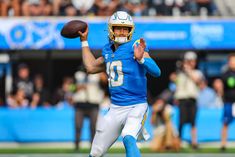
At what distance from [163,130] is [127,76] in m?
6.46

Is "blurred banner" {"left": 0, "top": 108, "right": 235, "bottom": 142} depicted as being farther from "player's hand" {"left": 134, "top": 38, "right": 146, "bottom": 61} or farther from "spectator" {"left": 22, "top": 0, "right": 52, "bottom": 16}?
"player's hand" {"left": 134, "top": 38, "right": 146, "bottom": 61}

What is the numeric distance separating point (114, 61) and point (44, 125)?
8069 mm

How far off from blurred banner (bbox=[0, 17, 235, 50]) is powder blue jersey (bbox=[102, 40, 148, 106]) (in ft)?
31.4

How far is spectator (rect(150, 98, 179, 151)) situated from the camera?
1378 centimetres

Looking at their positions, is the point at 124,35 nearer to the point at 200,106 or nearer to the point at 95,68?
the point at 95,68

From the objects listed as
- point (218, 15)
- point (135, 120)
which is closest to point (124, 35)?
point (135, 120)

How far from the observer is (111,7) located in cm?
1856

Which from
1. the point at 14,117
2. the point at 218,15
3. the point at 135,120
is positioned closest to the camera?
the point at 135,120

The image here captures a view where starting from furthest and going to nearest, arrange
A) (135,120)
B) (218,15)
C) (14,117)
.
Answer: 1. (218,15)
2. (14,117)
3. (135,120)

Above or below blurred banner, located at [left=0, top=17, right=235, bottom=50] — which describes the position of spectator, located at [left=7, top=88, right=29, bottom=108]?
below

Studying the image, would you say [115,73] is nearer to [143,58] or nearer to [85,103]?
[143,58]

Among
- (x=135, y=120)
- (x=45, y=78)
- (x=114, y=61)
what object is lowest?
(x=45, y=78)

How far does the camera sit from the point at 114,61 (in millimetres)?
7582

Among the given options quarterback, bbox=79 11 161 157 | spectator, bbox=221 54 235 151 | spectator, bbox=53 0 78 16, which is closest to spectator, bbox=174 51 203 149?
spectator, bbox=221 54 235 151
